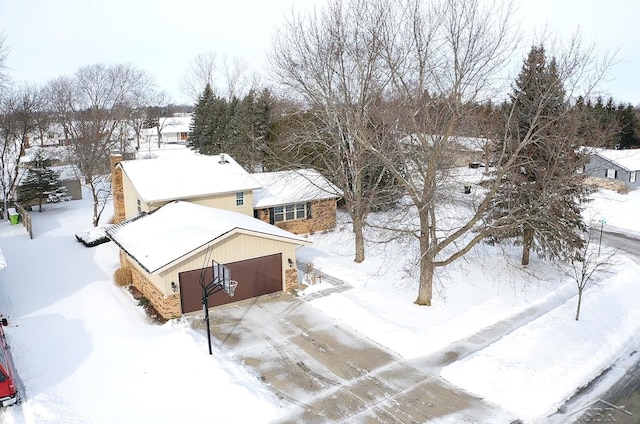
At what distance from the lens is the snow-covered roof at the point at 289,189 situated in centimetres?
2589

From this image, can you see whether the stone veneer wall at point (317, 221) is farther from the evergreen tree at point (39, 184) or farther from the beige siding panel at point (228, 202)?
the evergreen tree at point (39, 184)

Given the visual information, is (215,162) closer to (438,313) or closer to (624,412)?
(438,313)

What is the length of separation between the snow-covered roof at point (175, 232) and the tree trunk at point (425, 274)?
4.40 m

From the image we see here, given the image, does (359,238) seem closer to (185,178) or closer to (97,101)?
(185,178)

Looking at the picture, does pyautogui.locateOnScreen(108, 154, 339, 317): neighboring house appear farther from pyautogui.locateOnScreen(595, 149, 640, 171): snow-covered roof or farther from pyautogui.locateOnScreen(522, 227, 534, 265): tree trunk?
pyautogui.locateOnScreen(595, 149, 640, 171): snow-covered roof

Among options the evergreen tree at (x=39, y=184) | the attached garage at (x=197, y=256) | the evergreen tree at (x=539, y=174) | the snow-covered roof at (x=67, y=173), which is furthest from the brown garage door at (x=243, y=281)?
the snow-covered roof at (x=67, y=173)

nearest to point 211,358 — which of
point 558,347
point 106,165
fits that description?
point 558,347

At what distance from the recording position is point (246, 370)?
13031 millimetres

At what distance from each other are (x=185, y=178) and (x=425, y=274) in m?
12.5

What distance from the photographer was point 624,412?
38.3ft

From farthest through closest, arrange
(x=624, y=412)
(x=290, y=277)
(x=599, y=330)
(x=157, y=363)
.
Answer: (x=290, y=277) → (x=599, y=330) → (x=157, y=363) → (x=624, y=412)

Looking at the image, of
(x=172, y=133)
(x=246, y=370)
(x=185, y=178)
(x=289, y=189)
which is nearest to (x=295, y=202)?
(x=289, y=189)

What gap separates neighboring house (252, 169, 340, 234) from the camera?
2592 cm

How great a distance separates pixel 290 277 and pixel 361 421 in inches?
332
